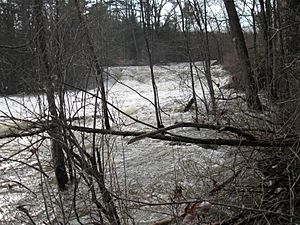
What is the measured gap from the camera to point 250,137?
4.16 m

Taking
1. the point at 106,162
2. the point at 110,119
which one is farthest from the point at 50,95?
the point at 106,162

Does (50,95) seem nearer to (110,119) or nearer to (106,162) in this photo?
(110,119)

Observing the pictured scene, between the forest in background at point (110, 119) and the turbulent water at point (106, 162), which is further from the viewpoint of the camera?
the turbulent water at point (106, 162)

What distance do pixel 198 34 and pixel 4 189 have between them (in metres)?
7.46

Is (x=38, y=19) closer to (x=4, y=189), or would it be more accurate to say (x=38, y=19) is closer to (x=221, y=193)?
(x=4, y=189)

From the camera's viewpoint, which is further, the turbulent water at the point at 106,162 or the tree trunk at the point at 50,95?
the turbulent water at the point at 106,162

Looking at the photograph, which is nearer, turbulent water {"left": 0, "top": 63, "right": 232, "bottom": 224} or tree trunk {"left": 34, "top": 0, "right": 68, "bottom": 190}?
tree trunk {"left": 34, "top": 0, "right": 68, "bottom": 190}

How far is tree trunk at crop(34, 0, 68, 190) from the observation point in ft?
12.6

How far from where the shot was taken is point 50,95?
503cm

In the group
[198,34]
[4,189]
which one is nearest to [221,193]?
[4,189]

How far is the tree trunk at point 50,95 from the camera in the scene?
384cm

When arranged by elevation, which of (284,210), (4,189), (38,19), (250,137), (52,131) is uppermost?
(38,19)

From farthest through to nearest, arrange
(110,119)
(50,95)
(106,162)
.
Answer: (110,119) < (50,95) < (106,162)

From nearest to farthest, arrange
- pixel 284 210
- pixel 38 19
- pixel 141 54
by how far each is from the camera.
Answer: pixel 284 210, pixel 38 19, pixel 141 54
